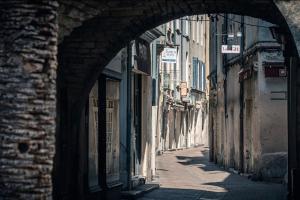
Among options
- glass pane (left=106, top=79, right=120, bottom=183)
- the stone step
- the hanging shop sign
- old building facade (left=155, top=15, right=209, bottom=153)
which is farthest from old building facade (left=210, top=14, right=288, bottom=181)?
old building facade (left=155, top=15, right=209, bottom=153)

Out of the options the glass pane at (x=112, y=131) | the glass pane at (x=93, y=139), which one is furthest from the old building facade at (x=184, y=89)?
the glass pane at (x=93, y=139)

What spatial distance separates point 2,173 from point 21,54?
3.64 feet

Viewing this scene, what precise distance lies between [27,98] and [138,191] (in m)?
10.6

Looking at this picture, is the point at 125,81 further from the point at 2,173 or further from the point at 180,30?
the point at 180,30

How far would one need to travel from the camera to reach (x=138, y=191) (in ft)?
55.8

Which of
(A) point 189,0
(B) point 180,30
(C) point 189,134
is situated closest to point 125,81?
(A) point 189,0

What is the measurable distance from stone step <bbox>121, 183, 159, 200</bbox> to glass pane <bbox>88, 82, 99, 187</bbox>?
1691 mm

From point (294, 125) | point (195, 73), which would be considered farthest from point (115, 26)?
point (195, 73)

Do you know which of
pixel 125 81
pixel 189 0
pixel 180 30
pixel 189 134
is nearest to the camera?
pixel 189 0

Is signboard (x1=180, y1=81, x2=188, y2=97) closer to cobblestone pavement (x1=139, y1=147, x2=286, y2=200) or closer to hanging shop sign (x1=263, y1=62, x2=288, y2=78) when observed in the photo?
cobblestone pavement (x1=139, y1=147, x2=286, y2=200)

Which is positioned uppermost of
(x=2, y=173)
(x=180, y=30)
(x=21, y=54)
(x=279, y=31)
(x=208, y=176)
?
(x=180, y=30)

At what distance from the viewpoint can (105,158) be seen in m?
15.2

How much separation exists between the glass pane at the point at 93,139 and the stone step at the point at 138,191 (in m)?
1.69

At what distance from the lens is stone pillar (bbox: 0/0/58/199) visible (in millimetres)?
6602
